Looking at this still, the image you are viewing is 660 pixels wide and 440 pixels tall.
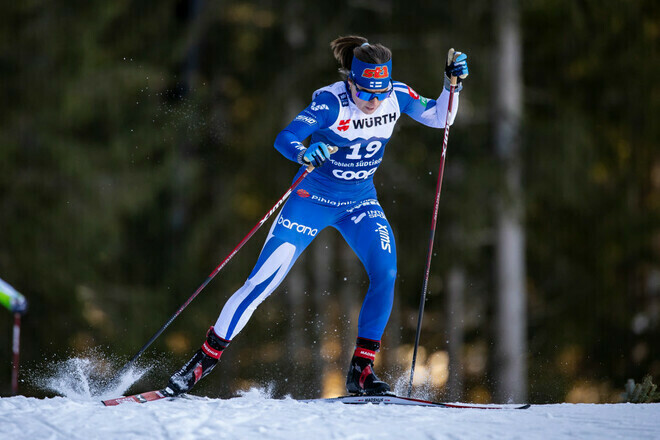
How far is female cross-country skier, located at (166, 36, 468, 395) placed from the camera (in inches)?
189

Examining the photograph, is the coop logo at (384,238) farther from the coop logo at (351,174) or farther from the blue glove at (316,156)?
the blue glove at (316,156)

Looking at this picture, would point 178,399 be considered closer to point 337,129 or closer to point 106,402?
point 106,402

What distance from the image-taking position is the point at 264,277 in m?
4.82

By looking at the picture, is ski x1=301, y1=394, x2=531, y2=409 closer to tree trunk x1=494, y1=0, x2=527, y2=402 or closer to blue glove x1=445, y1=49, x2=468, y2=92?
blue glove x1=445, y1=49, x2=468, y2=92

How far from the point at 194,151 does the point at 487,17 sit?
5353 millimetres

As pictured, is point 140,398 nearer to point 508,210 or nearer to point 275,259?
point 275,259

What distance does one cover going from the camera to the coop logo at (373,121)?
4.84m

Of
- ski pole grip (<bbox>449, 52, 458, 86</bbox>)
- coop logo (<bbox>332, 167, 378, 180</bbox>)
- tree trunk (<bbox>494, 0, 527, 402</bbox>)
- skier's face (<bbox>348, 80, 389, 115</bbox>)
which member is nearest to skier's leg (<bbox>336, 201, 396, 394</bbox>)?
coop logo (<bbox>332, 167, 378, 180</bbox>)

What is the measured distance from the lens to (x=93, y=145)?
13.3 m

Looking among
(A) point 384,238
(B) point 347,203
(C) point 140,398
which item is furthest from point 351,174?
(C) point 140,398

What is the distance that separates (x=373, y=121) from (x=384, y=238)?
0.71 meters

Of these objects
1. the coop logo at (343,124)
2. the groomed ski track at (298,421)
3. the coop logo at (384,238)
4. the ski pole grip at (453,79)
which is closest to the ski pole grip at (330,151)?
the coop logo at (343,124)

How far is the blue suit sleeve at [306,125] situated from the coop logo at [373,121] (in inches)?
5.4

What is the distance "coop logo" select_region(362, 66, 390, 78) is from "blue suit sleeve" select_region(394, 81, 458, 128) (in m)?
0.34
